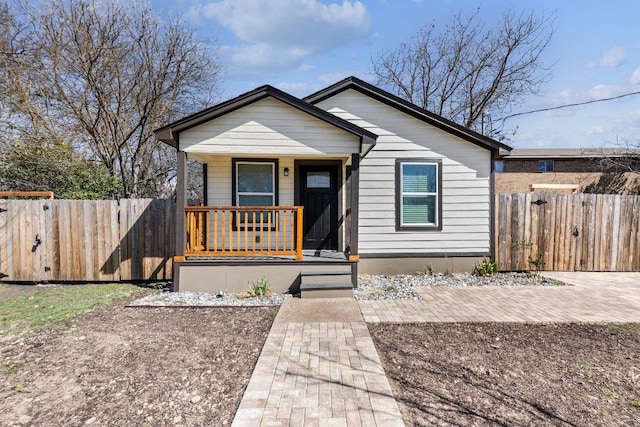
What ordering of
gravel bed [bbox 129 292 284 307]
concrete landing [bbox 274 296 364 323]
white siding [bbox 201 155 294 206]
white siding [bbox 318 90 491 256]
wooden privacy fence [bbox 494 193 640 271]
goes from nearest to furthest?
concrete landing [bbox 274 296 364 323] → gravel bed [bbox 129 292 284 307] → white siding [bbox 201 155 294 206] → white siding [bbox 318 90 491 256] → wooden privacy fence [bbox 494 193 640 271]

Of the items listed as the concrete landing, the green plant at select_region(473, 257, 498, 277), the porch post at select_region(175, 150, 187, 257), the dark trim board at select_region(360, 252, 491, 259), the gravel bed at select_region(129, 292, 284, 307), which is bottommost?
the gravel bed at select_region(129, 292, 284, 307)

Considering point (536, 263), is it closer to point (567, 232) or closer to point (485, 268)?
point (567, 232)

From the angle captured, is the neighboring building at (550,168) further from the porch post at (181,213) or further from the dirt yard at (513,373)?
the porch post at (181,213)

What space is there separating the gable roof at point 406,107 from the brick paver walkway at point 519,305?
343 cm

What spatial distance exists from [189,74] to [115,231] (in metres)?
8.33

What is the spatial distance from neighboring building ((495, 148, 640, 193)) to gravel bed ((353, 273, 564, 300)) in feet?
46.7

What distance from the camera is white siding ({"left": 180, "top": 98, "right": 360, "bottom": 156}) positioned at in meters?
6.41

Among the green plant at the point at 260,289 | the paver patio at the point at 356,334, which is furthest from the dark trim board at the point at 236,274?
the paver patio at the point at 356,334

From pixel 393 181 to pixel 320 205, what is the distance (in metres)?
1.85

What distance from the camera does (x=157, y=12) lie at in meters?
12.0

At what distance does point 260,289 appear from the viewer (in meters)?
6.26

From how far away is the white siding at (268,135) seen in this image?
641 centimetres

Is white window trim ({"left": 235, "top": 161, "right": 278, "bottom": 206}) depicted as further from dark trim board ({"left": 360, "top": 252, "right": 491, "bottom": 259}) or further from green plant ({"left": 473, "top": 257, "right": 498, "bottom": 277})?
green plant ({"left": 473, "top": 257, "right": 498, "bottom": 277})

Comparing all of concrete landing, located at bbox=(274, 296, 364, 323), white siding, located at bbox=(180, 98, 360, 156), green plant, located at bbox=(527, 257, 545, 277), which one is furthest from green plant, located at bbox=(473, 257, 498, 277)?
white siding, located at bbox=(180, 98, 360, 156)
